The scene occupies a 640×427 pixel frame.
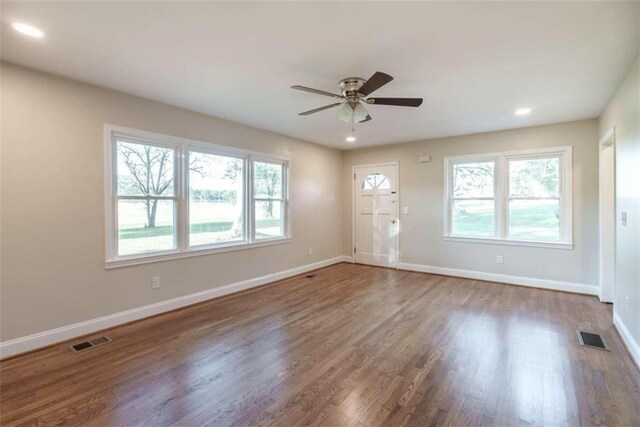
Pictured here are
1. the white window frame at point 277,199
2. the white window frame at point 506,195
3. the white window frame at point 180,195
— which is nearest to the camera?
the white window frame at point 180,195

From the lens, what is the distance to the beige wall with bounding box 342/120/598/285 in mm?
4375

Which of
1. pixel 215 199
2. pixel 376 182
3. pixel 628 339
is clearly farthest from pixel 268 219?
pixel 628 339

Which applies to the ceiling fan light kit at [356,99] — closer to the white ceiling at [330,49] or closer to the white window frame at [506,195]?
the white ceiling at [330,49]

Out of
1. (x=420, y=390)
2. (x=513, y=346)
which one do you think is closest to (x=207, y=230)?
(x=420, y=390)

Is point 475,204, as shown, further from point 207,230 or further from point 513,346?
point 207,230

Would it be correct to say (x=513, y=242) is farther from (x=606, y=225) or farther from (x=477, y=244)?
(x=606, y=225)

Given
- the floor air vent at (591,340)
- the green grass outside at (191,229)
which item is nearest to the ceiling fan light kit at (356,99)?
the green grass outside at (191,229)

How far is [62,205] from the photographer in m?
2.94

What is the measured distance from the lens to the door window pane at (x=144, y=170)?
3.38 meters

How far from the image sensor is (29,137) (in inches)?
108

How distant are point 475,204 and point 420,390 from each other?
3.94m

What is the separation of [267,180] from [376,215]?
246 cm

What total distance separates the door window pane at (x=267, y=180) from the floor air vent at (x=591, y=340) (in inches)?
166

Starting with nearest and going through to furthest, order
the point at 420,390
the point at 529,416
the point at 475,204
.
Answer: the point at 529,416 → the point at 420,390 → the point at 475,204
